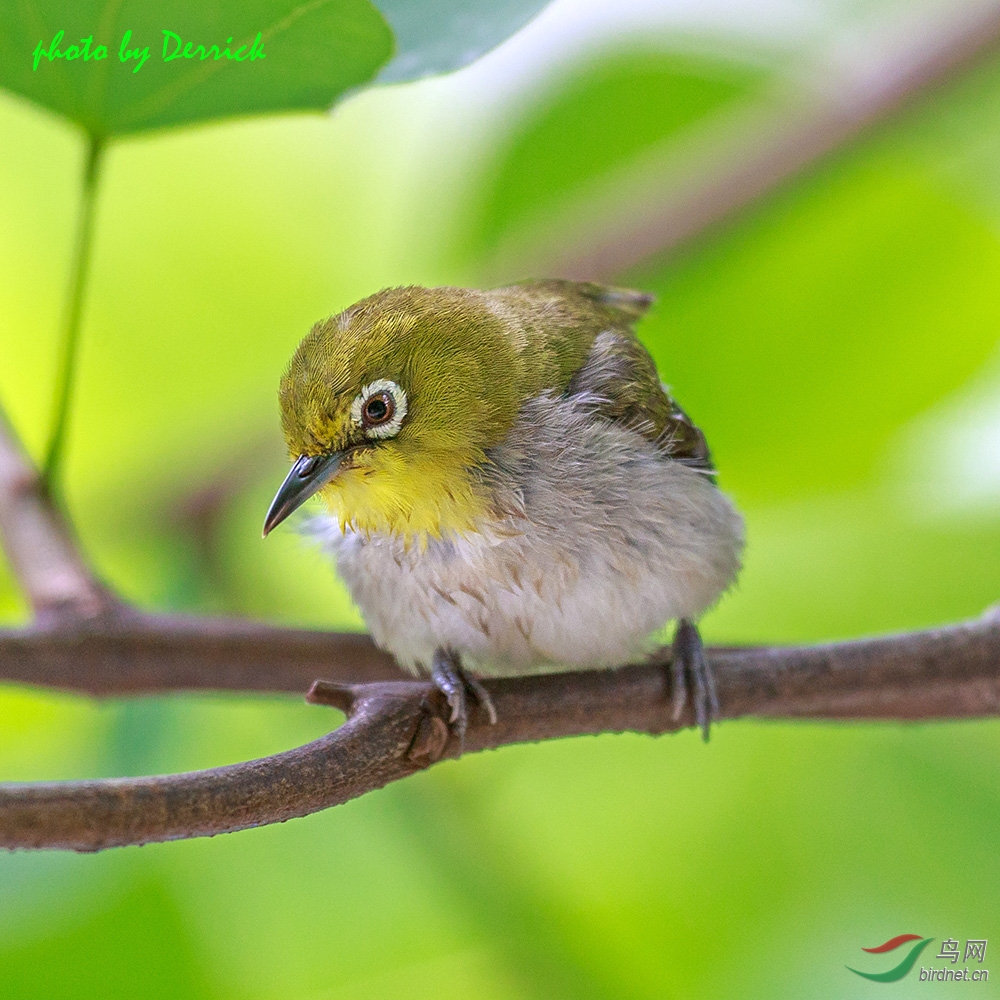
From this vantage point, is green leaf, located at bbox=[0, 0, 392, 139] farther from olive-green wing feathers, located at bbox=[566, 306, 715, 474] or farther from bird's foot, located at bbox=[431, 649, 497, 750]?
bird's foot, located at bbox=[431, 649, 497, 750]

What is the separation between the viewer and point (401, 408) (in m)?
1.20

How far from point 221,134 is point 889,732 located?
1999 mm

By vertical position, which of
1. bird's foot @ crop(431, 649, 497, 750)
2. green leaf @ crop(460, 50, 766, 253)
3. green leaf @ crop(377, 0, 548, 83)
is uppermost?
green leaf @ crop(377, 0, 548, 83)

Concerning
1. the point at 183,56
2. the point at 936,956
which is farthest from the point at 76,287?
the point at 936,956

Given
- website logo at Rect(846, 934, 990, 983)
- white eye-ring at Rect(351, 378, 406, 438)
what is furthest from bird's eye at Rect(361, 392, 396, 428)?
website logo at Rect(846, 934, 990, 983)

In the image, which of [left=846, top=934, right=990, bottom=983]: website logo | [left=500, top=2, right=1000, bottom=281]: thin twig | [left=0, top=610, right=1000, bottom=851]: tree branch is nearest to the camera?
[left=0, top=610, right=1000, bottom=851]: tree branch

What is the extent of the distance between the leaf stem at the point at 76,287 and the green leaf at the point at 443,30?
1.13 ft

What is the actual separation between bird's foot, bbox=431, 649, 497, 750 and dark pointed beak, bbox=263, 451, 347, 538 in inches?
9.3

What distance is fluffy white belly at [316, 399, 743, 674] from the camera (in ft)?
4.35

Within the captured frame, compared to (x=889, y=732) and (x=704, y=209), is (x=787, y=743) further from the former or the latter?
(x=704, y=209)

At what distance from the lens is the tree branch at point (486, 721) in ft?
2.70

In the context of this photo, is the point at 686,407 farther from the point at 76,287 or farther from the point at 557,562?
the point at 76,287

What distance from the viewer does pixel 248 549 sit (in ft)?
7.71

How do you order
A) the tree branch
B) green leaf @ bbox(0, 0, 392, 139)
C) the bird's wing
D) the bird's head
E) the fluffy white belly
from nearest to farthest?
the tree branch < green leaf @ bbox(0, 0, 392, 139) < the bird's head < the fluffy white belly < the bird's wing
